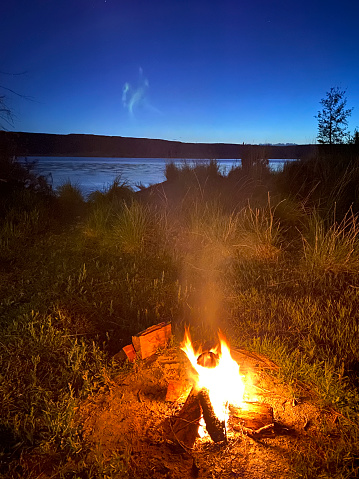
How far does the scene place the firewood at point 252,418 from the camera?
212cm

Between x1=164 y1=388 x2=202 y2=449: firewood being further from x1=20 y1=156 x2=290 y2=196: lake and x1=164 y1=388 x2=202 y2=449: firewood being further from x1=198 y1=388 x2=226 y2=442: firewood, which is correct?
x1=20 y1=156 x2=290 y2=196: lake

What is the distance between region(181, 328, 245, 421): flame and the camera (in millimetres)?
2305

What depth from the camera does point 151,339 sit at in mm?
2822

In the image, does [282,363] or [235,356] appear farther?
[235,356]

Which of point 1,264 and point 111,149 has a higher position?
point 111,149

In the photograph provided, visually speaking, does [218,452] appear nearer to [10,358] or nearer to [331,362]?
[331,362]

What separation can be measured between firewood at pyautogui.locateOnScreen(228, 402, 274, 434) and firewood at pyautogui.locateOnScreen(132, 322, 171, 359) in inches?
32.6

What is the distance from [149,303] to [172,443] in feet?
6.45

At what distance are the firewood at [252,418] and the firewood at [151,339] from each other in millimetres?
827

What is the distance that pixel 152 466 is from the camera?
73.8 inches

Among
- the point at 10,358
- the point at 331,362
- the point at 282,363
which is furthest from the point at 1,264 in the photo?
the point at 331,362

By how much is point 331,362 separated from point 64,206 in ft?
26.2

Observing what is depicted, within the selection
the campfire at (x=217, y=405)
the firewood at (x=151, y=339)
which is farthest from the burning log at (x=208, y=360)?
the firewood at (x=151, y=339)

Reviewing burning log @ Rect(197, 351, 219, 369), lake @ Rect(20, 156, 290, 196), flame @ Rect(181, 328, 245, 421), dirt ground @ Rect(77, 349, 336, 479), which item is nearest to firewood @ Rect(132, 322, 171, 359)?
dirt ground @ Rect(77, 349, 336, 479)
